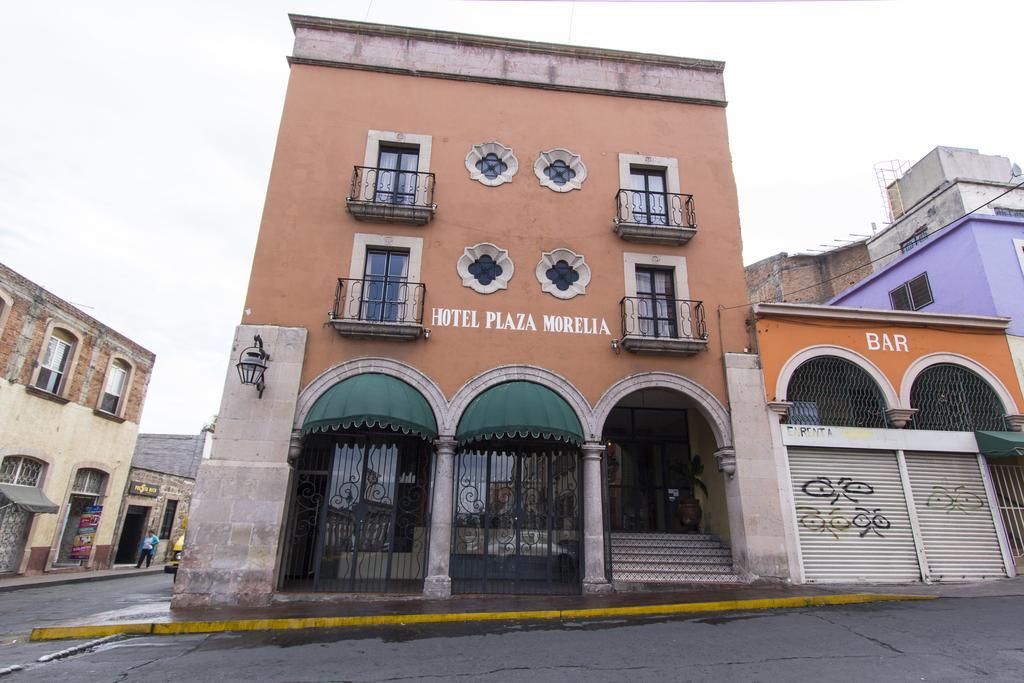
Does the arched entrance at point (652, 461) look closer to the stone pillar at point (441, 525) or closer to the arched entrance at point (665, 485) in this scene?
the arched entrance at point (665, 485)

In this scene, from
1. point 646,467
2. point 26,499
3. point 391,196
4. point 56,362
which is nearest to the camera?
point 391,196

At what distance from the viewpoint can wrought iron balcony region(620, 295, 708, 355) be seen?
37.3 ft

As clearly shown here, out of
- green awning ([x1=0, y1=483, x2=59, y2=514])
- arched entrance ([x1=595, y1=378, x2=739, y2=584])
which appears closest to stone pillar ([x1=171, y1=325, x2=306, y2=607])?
arched entrance ([x1=595, y1=378, x2=739, y2=584])

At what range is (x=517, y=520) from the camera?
418 inches

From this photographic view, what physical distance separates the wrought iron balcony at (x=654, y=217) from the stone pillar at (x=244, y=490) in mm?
7487

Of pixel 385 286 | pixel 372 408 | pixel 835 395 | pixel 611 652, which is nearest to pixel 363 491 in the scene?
pixel 372 408

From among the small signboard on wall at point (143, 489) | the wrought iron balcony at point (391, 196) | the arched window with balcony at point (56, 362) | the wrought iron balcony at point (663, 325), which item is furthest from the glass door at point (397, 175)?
the small signboard on wall at point (143, 489)

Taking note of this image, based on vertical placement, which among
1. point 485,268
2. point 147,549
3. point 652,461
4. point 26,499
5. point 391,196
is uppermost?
point 391,196

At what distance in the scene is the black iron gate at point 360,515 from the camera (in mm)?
10172

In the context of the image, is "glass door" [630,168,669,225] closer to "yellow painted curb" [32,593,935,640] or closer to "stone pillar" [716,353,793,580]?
"stone pillar" [716,353,793,580]

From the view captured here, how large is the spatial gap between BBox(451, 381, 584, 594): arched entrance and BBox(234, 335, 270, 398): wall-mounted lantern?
387 centimetres

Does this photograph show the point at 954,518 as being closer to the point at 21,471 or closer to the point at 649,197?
the point at 649,197

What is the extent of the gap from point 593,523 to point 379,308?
20.1ft

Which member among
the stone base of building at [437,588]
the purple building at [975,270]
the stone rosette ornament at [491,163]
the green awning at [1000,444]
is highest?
the stone rosette ornament at [491,163]
